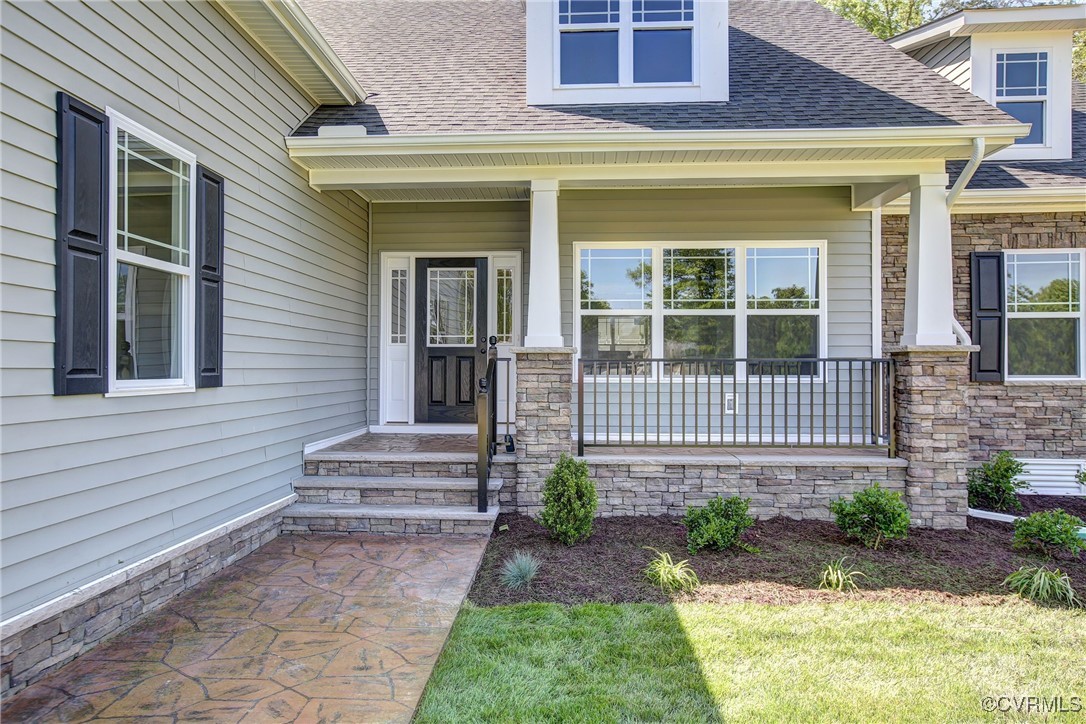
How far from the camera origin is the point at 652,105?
5414 mm

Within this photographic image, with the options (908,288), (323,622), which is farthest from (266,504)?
(908,288)

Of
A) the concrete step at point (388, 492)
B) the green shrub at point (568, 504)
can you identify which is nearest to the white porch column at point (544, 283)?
the green shrub at point (568, 504)

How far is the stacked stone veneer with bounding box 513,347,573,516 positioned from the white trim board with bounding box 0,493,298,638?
2076 millimetres

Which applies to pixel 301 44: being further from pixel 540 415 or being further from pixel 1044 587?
pixel 1044 587

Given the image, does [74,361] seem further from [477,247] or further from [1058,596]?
[1058,596]

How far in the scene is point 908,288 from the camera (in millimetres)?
5012

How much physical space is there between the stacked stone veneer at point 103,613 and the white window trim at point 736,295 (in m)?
3.75

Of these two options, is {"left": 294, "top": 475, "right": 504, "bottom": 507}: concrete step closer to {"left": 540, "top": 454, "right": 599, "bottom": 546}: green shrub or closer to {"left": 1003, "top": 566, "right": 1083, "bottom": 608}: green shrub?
{"left": 540, "top": 454, "right": 599, "bottom": 546}: green shrub

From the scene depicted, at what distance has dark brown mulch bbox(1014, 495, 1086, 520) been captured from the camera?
5.41 metres

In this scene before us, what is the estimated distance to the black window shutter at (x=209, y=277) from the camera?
360cm

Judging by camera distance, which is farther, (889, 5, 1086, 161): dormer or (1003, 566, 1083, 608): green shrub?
(889, 5, 1086, 161): dormer

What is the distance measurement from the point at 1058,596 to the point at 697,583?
2119 mm

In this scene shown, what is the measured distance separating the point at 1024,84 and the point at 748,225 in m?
3.67

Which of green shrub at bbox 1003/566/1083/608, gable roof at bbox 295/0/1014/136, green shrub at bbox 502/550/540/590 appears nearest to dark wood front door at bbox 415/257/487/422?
gable roof at bbox 295/0/1014/136
